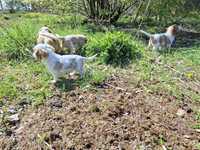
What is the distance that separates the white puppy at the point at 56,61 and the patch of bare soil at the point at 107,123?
0.32 m

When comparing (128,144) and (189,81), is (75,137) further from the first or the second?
(189,81)

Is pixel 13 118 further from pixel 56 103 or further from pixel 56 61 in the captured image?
pixel 56 61

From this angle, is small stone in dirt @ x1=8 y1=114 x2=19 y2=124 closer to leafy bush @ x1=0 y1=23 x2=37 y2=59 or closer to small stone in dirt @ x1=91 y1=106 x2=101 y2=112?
small stone in dirt @ x1=91 y1=106 x2=101 y2=112

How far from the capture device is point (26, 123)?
4.35 meters

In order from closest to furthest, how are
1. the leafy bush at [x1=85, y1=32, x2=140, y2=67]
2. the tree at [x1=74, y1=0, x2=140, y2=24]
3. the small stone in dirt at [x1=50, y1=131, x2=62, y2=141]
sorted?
the small stone in dirt at [x1=50, y1=131, x2=62, y2=141], the leafy bush at [x1=85, y1=32, x2=140, y2=67], the tree at [x1=74, y1=0, x2=140, y2=24]

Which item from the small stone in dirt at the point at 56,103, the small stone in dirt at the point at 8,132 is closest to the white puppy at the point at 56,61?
the small stone in dirt at the point at 56,103

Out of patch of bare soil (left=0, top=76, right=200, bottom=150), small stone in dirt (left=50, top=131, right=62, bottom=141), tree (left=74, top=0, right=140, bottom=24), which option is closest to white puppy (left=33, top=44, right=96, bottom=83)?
patch of bare soil (left=0, top=76, right=200, bottom=150)

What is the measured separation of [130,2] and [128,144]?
6.37 metres

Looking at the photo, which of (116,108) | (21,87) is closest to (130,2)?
(21,87)

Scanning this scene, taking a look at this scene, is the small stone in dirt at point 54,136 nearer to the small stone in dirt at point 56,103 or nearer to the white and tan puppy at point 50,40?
the small stone in dirt at point 56,103

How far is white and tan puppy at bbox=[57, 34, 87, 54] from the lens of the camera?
6.66 m

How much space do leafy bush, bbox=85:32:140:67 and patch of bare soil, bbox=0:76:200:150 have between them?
4.58ft

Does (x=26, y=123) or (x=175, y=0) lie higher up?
(x=175, y=0)

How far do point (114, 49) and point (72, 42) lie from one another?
2.43 ft
